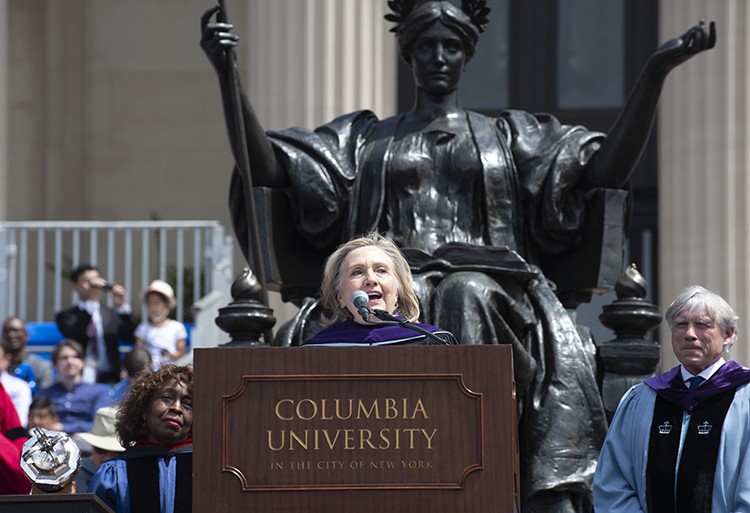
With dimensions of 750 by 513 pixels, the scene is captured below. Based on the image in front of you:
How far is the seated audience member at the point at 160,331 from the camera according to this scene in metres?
15.2

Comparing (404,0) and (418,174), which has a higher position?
(404,0)

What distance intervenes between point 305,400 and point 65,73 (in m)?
18.5

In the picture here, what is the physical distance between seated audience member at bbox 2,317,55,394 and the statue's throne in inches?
198

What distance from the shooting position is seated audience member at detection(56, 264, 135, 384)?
15977 millimetres

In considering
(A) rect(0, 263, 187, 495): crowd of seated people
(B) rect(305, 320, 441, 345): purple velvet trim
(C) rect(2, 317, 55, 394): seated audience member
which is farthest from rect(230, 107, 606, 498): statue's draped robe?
(C) rect(2, 317, 55, 394): seated audience member

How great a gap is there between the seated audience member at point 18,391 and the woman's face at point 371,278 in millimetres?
6485

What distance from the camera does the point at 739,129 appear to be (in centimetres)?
1686

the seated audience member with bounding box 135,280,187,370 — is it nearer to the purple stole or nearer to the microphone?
the purple stole

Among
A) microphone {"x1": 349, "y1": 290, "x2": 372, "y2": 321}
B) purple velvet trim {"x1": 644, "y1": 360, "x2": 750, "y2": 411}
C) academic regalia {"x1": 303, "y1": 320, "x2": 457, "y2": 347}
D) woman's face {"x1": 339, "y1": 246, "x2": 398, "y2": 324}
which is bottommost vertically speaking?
purple velvet trim {"x1": 644, "y1": 360, "x2": 750, "y2": 411}

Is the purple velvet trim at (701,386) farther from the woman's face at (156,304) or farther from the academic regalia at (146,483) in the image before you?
the woman's face at (156,304)

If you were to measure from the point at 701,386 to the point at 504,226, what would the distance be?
7.56 ft

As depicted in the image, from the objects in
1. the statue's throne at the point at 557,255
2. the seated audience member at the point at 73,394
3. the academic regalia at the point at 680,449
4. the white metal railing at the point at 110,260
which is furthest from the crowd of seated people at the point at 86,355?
the academic regalia at the point at 680,449

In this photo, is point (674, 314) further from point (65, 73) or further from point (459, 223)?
point (65, 73)

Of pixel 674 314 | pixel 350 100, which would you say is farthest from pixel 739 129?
pixel 674 314
